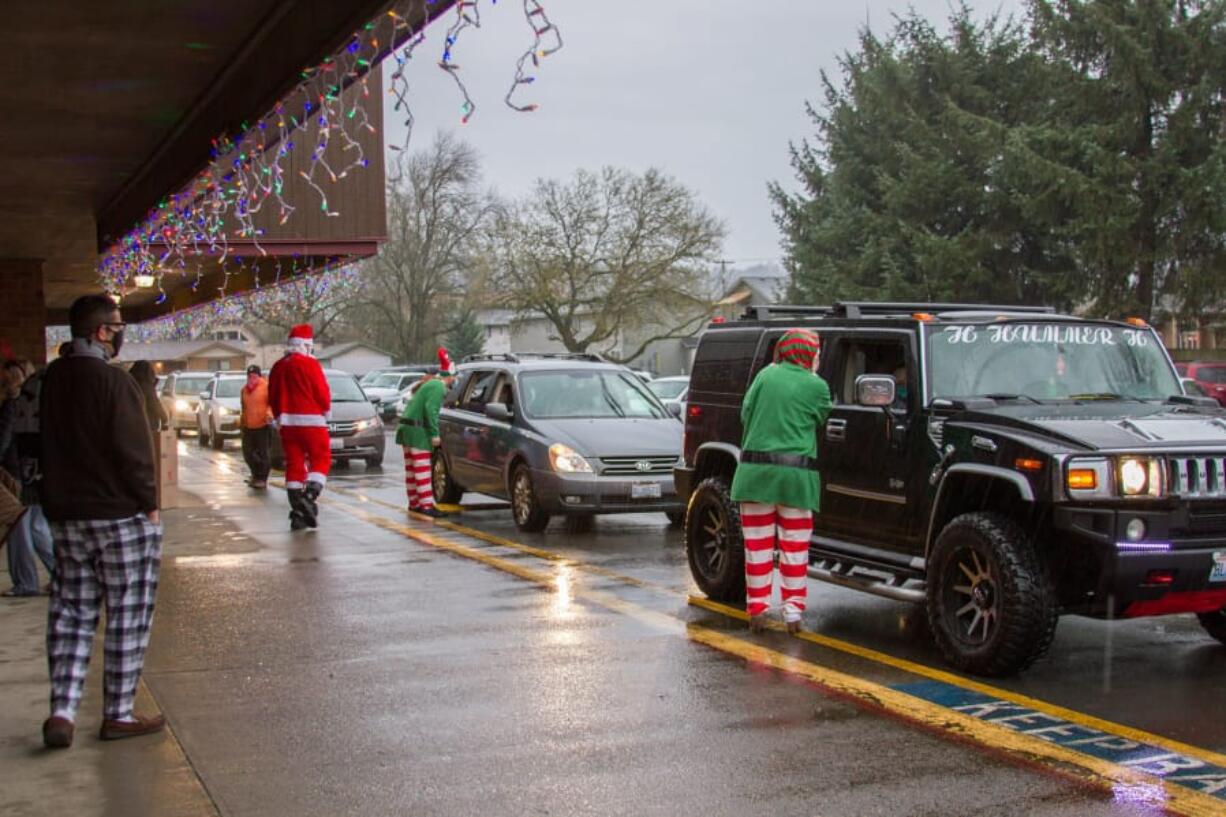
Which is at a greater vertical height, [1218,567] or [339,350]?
[339,350]

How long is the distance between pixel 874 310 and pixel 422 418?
286 inches

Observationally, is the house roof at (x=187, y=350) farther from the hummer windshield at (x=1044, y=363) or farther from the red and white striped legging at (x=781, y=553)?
the hummer windshield at (x=1044, y=363)

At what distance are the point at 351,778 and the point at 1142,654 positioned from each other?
4.73m

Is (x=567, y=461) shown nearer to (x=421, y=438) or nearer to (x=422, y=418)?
(x=421, y=438)

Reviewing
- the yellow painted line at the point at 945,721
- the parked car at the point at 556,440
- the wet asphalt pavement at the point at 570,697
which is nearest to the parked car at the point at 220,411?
the parked car at the point at 556,440

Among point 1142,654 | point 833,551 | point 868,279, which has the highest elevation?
point 868,279

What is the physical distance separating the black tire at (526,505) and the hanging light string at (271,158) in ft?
11.3

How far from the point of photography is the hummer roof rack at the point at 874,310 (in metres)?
8.92

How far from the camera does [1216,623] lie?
312 inches

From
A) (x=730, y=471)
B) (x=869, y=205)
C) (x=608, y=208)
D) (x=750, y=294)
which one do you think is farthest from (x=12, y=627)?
(x=750, y=294)

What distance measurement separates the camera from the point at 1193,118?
113ft

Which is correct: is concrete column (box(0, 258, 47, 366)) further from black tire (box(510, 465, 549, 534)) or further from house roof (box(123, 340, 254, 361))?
house roof (box(123, 340, 254, 361))

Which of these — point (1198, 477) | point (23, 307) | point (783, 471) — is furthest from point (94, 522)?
point (23, 307)

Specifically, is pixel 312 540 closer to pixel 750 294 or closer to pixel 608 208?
pixel 608 208
